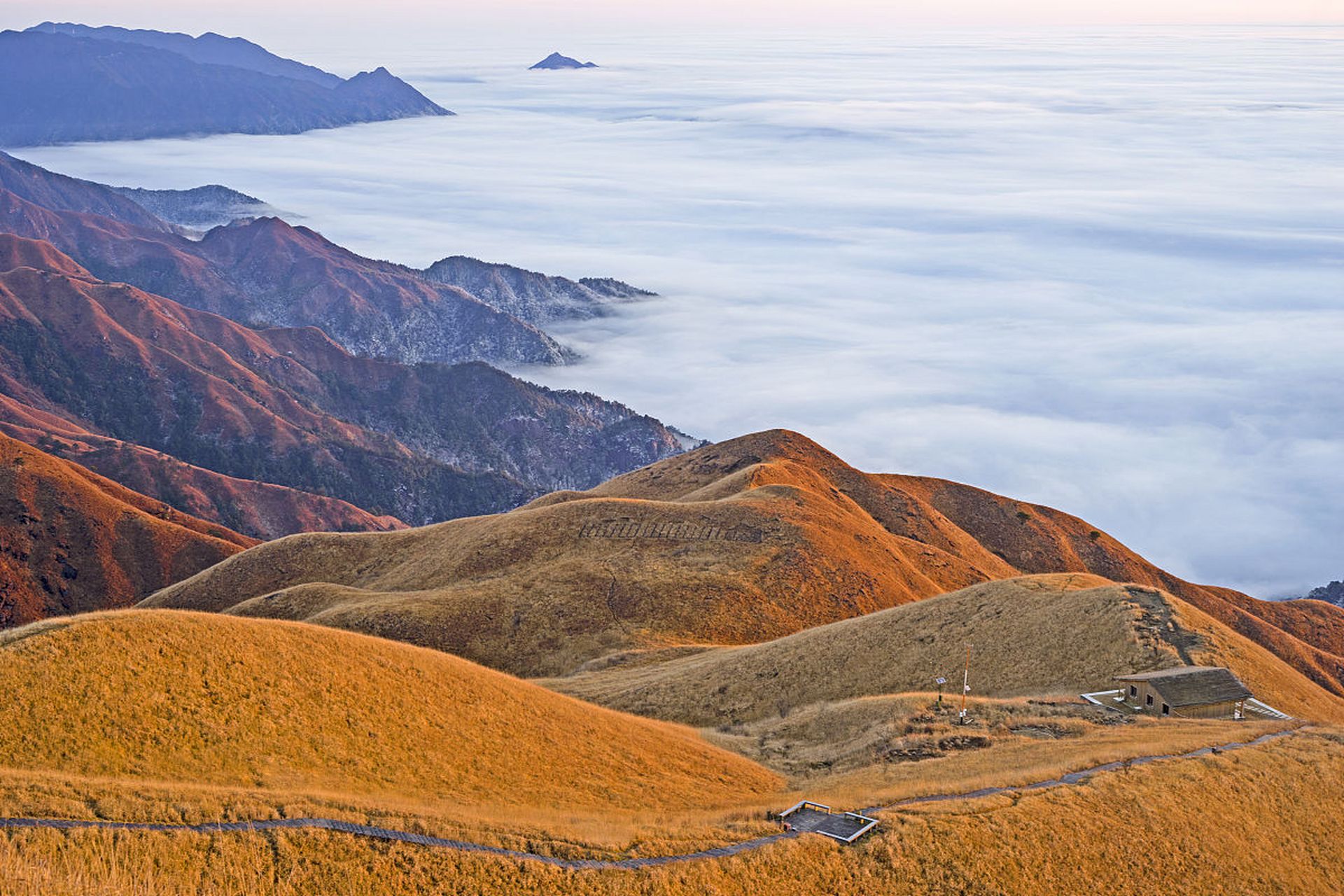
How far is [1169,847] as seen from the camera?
100.0 feet

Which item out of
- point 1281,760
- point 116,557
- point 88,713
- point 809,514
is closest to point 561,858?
point 88,713

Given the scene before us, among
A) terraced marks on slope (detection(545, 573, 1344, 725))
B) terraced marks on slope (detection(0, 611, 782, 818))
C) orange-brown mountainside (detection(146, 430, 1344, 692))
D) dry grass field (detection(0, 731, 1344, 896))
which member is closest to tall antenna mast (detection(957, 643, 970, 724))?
terraced marks on slope (detection(545, 573, 1344, 725))

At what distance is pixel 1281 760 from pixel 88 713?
36927 millimetres

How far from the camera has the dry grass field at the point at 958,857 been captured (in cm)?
2211

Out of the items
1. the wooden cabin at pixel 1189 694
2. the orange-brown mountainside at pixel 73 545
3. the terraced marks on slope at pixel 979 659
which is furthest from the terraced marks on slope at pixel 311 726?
the orange-brown mountainside at pixel 73 545

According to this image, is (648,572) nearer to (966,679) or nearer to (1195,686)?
(966,679)

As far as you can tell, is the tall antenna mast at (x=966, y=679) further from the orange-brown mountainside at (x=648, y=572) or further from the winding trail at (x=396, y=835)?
the orange-brown mountainside at (x=648, y=572)

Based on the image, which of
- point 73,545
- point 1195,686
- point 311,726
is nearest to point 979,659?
point 1195,686

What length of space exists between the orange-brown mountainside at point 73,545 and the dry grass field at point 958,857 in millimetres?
127584

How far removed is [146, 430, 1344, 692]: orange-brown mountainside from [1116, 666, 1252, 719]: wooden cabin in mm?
33007

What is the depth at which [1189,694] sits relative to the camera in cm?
4491

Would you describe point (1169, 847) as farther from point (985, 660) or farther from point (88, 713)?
point (88, 713)

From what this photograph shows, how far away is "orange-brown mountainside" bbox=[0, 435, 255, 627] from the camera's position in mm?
137250

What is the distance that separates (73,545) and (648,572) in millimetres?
96943
